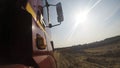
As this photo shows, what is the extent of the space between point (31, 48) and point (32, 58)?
0.33 feet

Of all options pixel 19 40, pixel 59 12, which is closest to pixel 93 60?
pixel 59 12

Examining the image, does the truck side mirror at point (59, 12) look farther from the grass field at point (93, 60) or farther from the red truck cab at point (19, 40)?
the grass field at point (93, 60)

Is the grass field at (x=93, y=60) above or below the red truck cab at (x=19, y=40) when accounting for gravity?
below

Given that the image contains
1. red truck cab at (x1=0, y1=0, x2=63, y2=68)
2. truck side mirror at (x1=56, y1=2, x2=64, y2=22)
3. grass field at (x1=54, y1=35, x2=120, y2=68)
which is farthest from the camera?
grass field at (x1=54, y1=35, x2=120, y2=68)

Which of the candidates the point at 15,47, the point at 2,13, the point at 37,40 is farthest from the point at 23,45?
the point at 2,13

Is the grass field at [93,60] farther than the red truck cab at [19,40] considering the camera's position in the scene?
Yes

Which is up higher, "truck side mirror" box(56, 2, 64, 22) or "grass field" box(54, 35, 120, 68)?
"truck side mirror" box(56, 2, 64, 22)

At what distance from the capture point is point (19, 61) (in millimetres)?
1383

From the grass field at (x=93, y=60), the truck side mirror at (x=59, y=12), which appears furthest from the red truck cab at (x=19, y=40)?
the grass field at (x=93, y=60)

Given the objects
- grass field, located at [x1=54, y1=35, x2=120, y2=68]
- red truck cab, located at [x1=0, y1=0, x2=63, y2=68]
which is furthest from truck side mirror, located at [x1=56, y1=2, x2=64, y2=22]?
grass field, located at [x1=54, y1=35, x2=120, y2=68]

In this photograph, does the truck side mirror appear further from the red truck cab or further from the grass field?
the grass field

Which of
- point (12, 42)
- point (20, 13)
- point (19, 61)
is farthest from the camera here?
point (20, 13)

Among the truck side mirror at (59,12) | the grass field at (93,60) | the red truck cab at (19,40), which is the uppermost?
the truck side mirror at (59,12)

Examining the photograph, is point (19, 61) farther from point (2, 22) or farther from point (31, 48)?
point (2, 22)
